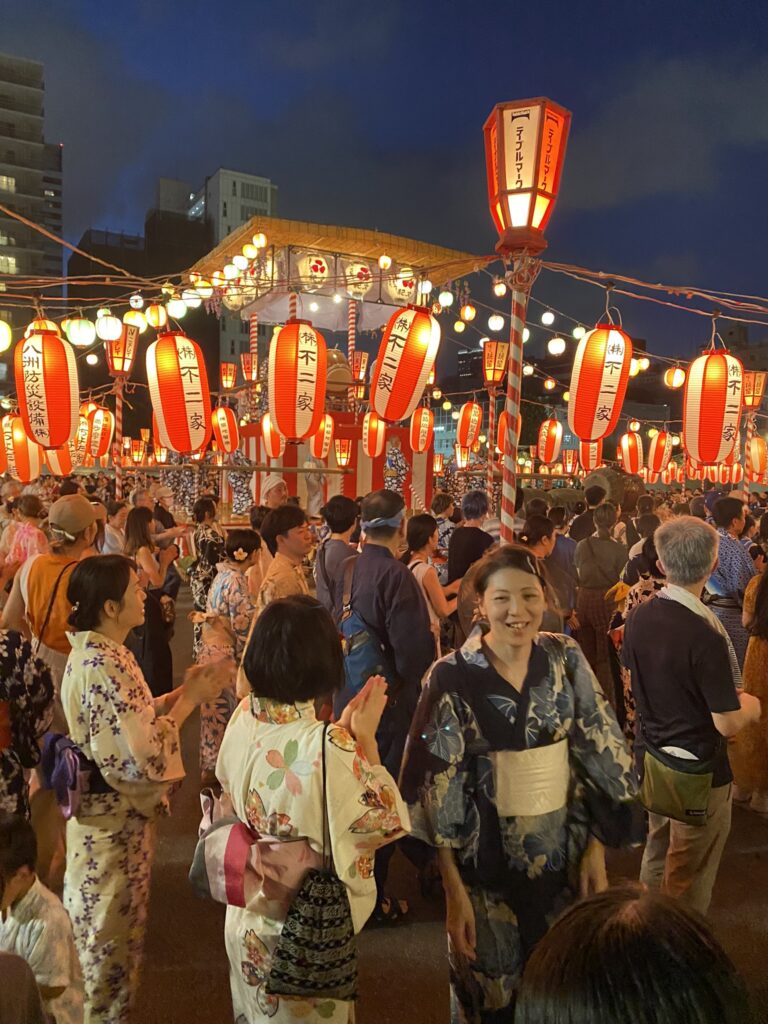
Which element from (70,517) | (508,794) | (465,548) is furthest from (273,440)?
(508,794)

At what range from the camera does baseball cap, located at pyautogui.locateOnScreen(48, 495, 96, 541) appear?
3.78 meters

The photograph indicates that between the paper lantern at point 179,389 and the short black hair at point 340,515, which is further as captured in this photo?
the paper lantern at point 179,389

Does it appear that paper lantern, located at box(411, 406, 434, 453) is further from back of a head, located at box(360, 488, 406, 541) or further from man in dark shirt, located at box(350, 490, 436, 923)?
man in dark shirt, located at box(350, 490, 436, 923)

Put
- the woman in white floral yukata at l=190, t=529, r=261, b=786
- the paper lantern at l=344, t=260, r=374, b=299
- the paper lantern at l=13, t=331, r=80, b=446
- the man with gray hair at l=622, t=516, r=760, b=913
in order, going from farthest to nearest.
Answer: the paper lantern at l=344, t=260, r=374, b=299
the paper lantern at l=13, t=331, r=80, b=446
the woman in white floral yukata at l=190, t=529, r=261, b=786
the man with gray hair at l=622, t=516, r=760, b=913

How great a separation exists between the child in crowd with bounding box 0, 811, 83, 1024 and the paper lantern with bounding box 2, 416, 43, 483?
12.7 meters

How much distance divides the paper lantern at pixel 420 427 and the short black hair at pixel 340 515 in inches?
519

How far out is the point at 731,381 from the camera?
7.73 m

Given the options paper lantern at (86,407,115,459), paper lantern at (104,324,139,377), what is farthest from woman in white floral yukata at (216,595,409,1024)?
paper lantern at (86,407,115,459)

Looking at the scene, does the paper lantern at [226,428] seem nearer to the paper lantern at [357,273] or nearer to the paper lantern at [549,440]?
the paper lantern at [357,273]

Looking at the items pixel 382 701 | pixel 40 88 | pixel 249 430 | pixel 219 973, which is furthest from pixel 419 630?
pixel 40 88

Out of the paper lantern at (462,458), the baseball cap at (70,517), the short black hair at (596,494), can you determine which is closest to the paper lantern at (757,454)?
the paper lantern at (462,458)

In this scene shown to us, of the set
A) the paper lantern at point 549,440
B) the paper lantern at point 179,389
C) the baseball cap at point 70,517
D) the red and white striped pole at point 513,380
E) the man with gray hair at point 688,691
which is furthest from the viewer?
the paper lantern at point 549,440

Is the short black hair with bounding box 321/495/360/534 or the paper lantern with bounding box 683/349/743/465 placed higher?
the paper lantern with bounding box 683/349/743/465

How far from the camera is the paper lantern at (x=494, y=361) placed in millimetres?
15180
